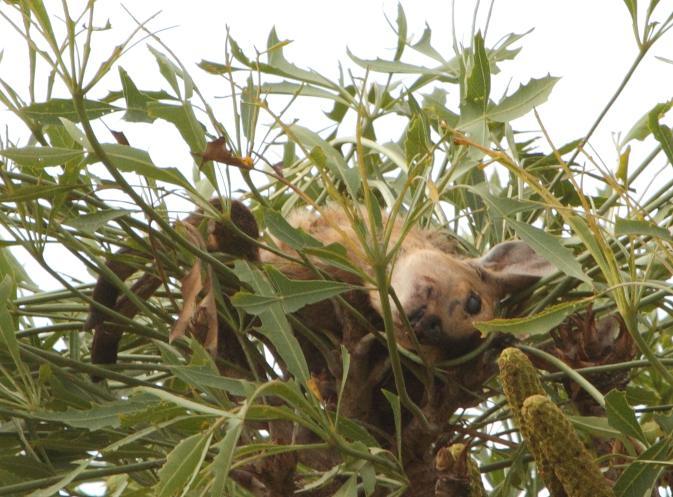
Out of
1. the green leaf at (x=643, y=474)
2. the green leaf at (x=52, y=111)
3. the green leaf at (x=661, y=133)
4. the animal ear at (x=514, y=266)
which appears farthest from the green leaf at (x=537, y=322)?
the green leaf at (x=52, y=111)

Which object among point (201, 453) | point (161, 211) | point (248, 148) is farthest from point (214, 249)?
point (201, 453)

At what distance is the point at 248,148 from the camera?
5.18 ft

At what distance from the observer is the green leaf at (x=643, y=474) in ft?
4.64

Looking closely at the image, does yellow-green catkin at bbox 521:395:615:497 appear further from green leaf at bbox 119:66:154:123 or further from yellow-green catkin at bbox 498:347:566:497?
green leaf at bbox 119:66:154:123

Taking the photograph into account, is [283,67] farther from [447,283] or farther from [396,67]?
[447,283]

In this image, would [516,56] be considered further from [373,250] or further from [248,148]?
[373,250]

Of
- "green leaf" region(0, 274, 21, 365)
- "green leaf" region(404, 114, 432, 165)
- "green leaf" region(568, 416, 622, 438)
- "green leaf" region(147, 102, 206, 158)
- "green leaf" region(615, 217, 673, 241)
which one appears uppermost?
"green leaf" region(147, 102, 206, 158)

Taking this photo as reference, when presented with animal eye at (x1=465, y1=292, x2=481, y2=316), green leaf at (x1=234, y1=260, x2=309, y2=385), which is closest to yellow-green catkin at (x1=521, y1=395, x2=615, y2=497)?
green leaf at (x1=234, y1=260, x2=309, y2=385)

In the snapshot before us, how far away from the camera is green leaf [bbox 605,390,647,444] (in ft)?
4.64

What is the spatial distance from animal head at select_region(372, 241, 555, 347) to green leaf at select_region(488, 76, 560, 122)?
35cm

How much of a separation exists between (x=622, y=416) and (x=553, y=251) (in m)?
0.23

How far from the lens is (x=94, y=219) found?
158cm

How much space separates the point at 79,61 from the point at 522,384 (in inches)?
26.3

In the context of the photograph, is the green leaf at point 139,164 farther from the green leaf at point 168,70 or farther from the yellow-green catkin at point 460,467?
the yellow-green catkin at point 460,467
